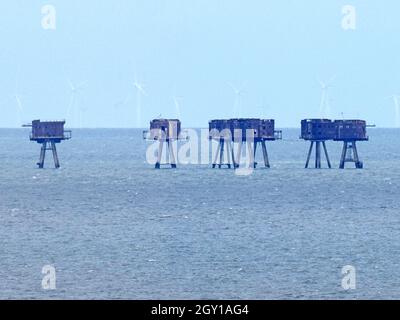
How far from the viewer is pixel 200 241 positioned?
10156 centimetres

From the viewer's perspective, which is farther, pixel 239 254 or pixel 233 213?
pixel 233 213

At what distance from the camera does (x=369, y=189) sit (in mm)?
169125

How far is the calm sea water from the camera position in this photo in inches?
3051

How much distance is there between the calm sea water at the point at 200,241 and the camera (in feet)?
254

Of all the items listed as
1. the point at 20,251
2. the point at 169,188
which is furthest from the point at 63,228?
the point at 169,188

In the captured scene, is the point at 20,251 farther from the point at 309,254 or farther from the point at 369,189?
the point at 369,189

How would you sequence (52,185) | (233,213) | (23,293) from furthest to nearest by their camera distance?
(52,185) → (233,213) → (23,293)

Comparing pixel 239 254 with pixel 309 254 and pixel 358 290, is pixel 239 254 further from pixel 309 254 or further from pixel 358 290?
pixel 358 290

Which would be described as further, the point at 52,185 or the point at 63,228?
the point at 52,185

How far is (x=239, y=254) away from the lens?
92750mm
